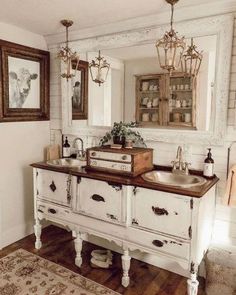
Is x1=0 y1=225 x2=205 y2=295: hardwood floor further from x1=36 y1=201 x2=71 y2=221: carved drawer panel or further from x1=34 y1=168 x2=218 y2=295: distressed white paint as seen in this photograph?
x1=36 y1=201 x2=71 y2=221: carved drawer panel

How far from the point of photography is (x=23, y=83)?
9.18 ft

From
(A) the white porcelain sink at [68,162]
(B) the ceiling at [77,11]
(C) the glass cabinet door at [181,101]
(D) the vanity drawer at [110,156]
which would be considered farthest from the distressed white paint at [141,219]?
(B) the ceiling at [77,11]

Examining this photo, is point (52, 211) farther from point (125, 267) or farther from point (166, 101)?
point (166, 101)

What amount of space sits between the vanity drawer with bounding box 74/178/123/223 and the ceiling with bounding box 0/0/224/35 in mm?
1400

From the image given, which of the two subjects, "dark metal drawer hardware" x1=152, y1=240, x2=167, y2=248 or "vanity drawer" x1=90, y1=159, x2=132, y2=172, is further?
"vanity drawer" x1=90, y1=159, x2=132, y2=172

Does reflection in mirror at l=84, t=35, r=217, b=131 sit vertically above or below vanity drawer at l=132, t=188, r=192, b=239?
above

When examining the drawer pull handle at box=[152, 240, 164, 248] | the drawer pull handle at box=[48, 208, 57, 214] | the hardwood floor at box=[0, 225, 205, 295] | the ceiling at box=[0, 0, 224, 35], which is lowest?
the hardwood floor at box=[0, 225, 205, 295]

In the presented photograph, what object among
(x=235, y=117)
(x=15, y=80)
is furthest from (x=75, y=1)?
(x=235, y=117)

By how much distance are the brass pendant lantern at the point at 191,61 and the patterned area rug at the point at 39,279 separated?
1891mm

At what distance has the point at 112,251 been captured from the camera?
2.74 metres

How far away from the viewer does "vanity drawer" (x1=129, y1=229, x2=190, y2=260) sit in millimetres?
1870

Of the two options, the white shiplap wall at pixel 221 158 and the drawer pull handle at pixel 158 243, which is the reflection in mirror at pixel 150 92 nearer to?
the white shiplap wall at pixel 221 158

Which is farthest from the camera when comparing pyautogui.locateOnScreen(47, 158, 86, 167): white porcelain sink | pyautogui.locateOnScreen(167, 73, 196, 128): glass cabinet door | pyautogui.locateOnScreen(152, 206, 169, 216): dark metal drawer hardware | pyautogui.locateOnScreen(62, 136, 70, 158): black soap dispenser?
pyautogui.locateOnScreen(62, 136, 70, 158): black soap dispenser

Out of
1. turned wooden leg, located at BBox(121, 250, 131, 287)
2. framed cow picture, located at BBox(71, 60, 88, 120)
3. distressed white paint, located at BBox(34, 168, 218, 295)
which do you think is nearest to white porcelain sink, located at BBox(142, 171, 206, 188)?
distressed white paint, located at BBox(34, 168, 218, 295)
